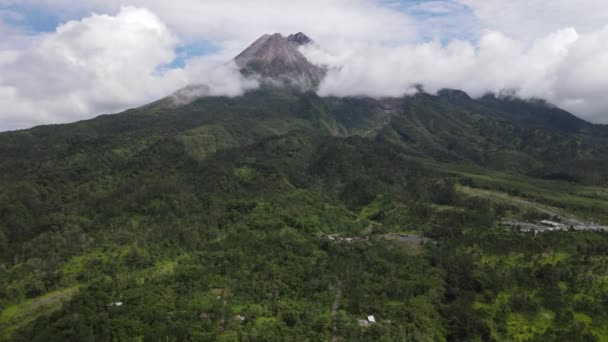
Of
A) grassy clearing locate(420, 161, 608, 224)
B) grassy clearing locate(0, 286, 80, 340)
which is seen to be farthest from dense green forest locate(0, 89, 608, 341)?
grassy clearing locate(420, 161, 608, 224)

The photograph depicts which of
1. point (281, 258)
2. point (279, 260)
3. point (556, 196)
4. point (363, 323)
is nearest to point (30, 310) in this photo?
point (279, 260)

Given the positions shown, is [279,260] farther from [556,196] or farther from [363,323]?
[556,196]

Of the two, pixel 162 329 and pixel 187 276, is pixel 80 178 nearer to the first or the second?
pixel 187 276

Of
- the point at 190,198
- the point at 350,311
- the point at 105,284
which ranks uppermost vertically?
the point at 190,198

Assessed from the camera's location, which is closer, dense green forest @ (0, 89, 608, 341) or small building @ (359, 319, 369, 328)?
small building @ (359, 319, 369, 328)

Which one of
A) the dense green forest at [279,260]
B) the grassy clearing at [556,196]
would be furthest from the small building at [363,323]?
the grassy clearing at [556,196]

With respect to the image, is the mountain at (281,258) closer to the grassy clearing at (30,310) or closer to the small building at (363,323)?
the grassy clearing at (30,310)

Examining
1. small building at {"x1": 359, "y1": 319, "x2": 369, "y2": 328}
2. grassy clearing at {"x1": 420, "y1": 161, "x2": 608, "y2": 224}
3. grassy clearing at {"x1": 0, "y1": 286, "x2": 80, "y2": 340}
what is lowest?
small building at {"x1": 359, "y1": 319, "x2": 369, "y2": 328}

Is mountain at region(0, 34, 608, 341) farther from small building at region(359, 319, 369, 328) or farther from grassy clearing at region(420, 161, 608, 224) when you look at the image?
grassy clearing at region(420, 161, 608, 224)

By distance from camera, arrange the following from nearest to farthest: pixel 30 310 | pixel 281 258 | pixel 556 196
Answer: pixel 30 310
pixel 281 258
pixel 556 196

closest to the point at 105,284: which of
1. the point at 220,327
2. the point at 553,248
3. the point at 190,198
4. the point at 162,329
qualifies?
the point at 162,329

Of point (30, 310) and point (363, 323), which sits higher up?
point (30, 310)
